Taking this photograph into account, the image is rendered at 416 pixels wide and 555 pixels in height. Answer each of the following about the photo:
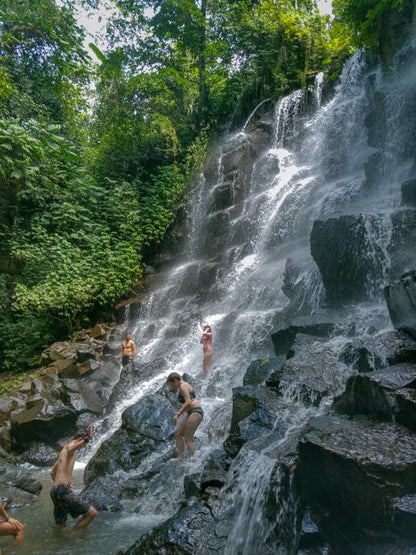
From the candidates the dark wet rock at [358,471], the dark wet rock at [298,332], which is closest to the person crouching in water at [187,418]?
the dark wet rock at [298,332]

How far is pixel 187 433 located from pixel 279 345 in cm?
319

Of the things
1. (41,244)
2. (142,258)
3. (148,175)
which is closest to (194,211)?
(142,258)

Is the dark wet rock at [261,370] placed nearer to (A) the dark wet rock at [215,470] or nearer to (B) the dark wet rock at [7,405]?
(A) the dark wet rock at [215,470]

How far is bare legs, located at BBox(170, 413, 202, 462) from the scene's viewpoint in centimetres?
802

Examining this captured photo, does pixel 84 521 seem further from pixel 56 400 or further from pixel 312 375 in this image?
pixel 56 400

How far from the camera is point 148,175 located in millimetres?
23094

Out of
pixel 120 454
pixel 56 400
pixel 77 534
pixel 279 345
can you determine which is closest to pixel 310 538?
pixel 77 534

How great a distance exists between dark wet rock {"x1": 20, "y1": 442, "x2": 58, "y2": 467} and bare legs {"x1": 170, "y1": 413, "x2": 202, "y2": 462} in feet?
12.6

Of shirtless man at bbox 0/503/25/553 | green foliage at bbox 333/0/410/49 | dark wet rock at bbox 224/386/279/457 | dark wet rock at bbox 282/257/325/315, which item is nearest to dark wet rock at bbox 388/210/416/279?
dark wet rock at bbox 282/257/325/315

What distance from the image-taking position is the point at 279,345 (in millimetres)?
10141

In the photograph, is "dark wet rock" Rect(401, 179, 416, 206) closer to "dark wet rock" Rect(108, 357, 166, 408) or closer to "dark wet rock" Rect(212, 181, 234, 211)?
"dark wet rock" Rect(108, 357, 166, 408)

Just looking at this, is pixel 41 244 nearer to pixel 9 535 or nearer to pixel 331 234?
pixel 331 234

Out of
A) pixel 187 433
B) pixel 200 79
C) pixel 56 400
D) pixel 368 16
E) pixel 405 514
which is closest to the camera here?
pixel 405 514

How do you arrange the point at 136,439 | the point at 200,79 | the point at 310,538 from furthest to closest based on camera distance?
the point at 200,79 < the point at 136,439 < the point at 310,538
